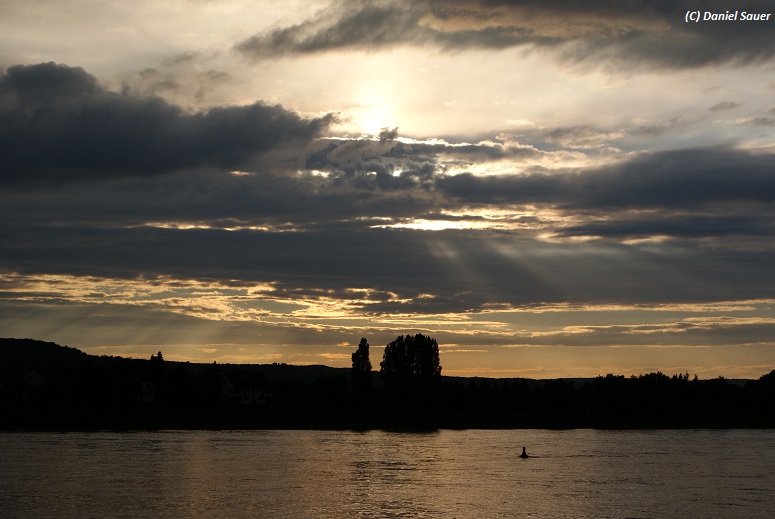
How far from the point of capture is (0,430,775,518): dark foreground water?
195 feet

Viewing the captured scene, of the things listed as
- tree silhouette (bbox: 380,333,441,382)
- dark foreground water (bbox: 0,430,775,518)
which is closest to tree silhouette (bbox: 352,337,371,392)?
tree silhouette (bbox: 380,333,441,382)

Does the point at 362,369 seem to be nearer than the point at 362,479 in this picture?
No

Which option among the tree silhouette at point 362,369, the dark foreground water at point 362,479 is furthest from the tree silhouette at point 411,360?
the dark foreground water at point 362,479

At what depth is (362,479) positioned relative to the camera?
76.1 m

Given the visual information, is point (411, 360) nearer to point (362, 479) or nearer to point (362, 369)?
point (362, 369)

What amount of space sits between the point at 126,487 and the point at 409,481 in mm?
22877

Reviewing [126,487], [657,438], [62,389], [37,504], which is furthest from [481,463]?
[62,389]

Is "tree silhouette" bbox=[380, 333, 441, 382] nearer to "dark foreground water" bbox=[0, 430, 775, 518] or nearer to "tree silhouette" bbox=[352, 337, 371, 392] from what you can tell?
"tree silhouette" bbox=[352, 337, 371, 392]

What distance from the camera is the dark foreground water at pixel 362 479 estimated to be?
59.6 meters

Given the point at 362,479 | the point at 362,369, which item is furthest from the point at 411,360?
the point at 362,479

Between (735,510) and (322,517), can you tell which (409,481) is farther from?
(735,510)

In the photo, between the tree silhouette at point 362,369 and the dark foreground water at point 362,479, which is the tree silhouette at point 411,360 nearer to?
the tree silhouette at point 362,369

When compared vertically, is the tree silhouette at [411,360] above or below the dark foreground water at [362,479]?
above

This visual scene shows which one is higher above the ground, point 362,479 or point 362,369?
point 362,369
